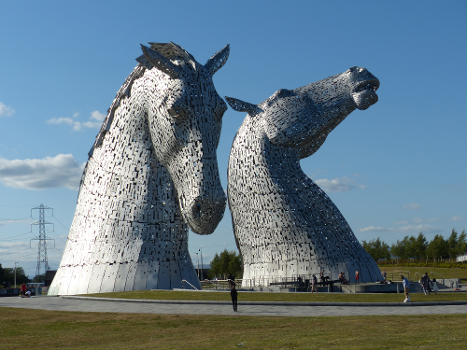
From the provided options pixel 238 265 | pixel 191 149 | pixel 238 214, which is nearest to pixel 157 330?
pixel 191 149

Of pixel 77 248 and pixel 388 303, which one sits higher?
pixel 77 248

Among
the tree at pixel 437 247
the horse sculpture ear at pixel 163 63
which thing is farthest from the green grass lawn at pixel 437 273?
the horse sculpture ear at pixel 163 63

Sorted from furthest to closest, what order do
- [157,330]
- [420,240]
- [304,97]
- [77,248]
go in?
1. [420,240]
2. [304,97]
3. [77,248]
4. [157,330]

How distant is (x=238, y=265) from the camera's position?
2014 inches

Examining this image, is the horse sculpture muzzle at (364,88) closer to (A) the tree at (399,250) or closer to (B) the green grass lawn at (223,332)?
(B) the green grass lawn at (223,332)

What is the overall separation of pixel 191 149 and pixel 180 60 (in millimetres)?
1931

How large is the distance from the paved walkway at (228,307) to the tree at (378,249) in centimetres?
4357

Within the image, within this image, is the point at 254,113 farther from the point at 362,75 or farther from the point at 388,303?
the point at 388,303

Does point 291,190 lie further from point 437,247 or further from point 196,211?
point 437,247

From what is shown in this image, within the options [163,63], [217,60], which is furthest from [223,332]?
[217,60]

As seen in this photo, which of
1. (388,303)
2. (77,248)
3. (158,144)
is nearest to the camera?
(158,144)

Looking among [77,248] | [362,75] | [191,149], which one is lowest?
[77,248]

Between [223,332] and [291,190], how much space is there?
13.6 m

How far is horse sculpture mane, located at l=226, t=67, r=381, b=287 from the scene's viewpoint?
72.9 ft
